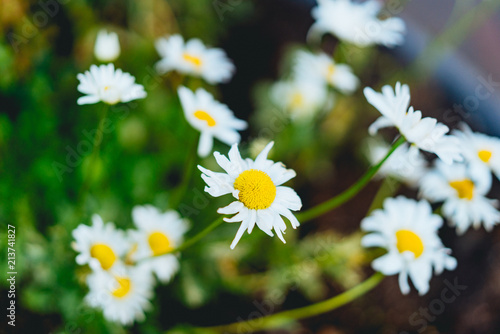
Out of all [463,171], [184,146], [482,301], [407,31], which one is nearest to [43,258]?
[184,146]

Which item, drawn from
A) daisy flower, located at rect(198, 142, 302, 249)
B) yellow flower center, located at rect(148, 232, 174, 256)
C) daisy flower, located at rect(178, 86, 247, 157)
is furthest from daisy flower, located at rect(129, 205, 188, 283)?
daisy flower, located at rect(198, 142, 302, 249)

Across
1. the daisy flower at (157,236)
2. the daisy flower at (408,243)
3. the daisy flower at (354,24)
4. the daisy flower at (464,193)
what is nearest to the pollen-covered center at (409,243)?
the daisy flower at (408,243)

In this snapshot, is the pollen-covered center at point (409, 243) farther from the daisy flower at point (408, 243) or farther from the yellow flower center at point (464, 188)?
the yellow flower center at point (464, 188)

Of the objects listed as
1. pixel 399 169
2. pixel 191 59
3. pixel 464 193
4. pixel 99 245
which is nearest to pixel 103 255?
pixel 99 245

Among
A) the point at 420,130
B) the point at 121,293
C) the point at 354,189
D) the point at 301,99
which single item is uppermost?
the point at 420,130

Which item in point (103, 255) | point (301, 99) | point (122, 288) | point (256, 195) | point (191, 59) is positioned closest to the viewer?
point (256, 195)

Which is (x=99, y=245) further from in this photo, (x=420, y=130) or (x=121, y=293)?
(x=420, y=130)

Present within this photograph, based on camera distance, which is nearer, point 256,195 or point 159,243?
point 256,195

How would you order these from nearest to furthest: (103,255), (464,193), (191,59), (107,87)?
1. (107,87)
2. (103,255)
3. (464,193)
4. (191,59)
